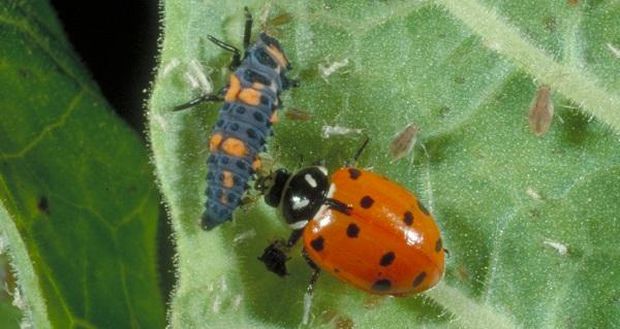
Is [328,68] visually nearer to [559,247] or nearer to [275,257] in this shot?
[275,257]

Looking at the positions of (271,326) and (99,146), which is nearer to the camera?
(271,326)

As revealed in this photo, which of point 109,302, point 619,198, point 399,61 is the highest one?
point 399,61

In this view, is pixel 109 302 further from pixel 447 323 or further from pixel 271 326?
pixel 447 323

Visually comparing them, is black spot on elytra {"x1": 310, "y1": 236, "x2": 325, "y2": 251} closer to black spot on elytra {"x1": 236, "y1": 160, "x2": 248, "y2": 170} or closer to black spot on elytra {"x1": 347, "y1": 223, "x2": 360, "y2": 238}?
black spot on elytra {"x1": 347, "y1": 223, "x2": 360, "y2": 238}

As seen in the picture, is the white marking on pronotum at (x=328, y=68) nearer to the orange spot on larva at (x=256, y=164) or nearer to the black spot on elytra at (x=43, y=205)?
the orange spot on larva at (x=256, y=164)

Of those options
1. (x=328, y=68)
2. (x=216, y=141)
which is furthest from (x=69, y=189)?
(x=328, y=68)

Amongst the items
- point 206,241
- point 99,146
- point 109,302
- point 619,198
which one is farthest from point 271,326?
point 619,198
